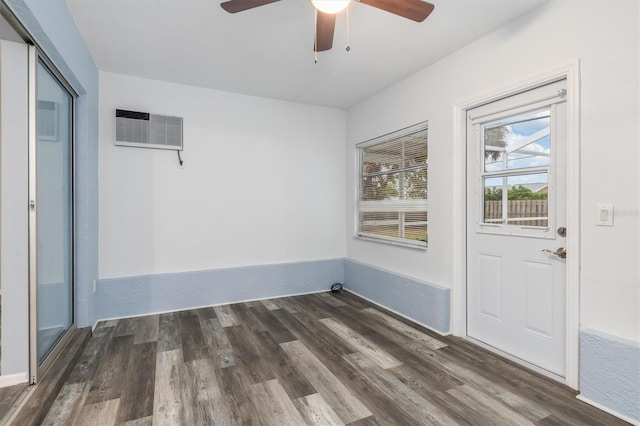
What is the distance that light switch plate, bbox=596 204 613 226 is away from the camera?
1.92 metres

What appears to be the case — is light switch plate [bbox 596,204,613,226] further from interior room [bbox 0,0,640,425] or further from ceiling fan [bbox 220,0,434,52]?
ceiling fan [bbox 220,0,434,52]

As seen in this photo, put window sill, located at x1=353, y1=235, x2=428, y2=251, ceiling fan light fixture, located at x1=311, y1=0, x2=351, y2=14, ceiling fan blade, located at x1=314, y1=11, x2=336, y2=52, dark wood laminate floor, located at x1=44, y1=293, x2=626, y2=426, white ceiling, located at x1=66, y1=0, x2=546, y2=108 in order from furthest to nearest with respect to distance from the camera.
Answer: window sill, located at x1=353, y1=235, x2=428, y2=251
white ceiling, located at x1=66, y1=0, x2=546, y2=108
ceiling fan blade, located at x1=314, y1=11, x2=336, y2=52
dark wood laminate floor, located at x1=44, y1=293, x2=626, y2=426
ceiling fan light fixture, located at x1=311, y1=0, x2=351, y2=14

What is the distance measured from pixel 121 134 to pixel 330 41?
8.45ft

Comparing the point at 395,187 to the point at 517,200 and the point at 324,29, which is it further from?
the point at 324,29

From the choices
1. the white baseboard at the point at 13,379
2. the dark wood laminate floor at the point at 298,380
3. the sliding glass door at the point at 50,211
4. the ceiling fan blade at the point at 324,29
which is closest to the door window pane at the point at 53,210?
the sliding glass door at the point at 50,211

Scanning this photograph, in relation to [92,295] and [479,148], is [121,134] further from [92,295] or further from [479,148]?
[479,148]

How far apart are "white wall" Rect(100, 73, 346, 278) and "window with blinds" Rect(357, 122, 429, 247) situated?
1.63ft

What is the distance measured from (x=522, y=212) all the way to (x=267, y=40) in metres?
2.59

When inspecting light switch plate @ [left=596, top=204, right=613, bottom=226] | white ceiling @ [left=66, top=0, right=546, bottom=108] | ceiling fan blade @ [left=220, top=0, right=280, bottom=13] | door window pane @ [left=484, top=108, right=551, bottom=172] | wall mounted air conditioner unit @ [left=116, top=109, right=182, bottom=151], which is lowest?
light switch plate @ [left=596, top=204, right=613, bottom=226]

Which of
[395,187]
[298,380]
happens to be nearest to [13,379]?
[298,380]

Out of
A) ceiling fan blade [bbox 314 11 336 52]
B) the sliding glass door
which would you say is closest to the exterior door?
ceiling fan blade [bbox 314 11 336 52]

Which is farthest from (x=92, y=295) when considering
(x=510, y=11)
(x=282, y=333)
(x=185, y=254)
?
(x=510, y=11)

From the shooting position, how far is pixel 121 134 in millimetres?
3461

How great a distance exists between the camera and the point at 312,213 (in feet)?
15.0
